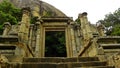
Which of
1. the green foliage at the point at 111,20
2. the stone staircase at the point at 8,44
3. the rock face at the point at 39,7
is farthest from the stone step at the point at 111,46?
the rock face at the point at 39,7

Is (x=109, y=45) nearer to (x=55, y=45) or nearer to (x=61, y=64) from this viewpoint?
(x=61, y=64)

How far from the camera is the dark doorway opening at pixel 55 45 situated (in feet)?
74.6

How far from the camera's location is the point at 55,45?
23484 millimetres

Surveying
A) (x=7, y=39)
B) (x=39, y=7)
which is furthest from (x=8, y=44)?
(x=39, y=7)

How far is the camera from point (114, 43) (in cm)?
723

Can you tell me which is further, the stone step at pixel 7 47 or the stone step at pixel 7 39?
the stone step at pixel 7 39

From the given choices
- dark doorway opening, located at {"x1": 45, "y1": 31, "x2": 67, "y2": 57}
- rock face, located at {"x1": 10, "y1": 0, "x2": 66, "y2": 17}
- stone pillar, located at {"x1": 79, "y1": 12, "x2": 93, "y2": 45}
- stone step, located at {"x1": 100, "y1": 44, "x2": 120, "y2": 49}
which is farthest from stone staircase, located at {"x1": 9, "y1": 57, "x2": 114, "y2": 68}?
rock face, located at {"x1": 10, "y1": 0, "x2": 66, "y2": 17}

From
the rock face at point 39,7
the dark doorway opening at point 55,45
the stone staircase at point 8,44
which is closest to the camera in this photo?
the stone staircase at point 8,44

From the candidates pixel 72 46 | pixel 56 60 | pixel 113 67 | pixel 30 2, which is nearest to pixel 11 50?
pixel 56 60

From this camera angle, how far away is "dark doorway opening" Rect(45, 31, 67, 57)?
2273 centimetres

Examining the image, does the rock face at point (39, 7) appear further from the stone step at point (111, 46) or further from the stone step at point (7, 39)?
the stone step at point (111, 46)

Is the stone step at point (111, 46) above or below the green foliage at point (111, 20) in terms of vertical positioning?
below

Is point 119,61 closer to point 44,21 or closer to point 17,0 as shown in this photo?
point 44,21

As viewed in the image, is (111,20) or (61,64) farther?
(111,20)
